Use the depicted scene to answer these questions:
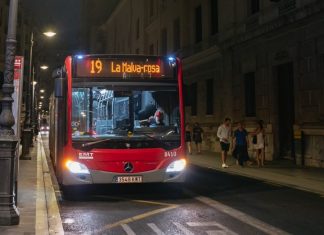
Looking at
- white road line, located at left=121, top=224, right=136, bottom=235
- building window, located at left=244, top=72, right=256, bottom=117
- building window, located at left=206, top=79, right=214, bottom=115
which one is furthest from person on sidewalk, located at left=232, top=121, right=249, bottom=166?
white road line, located at left=121, top=224, right=136, bottom=235

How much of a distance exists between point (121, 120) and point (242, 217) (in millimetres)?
3414

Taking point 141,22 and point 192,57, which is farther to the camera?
point 141,22

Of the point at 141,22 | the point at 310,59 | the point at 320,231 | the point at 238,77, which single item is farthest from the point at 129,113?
the point at 141,22

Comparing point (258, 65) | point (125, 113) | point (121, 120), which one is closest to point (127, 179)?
point (121, 120)

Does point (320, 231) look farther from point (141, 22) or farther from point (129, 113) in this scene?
point (141, 22)

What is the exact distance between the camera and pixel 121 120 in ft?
35.0

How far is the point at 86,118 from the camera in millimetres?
10508

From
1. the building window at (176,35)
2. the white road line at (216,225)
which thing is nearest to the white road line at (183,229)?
the white road line at (216,225)

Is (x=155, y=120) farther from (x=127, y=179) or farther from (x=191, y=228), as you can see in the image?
(x=191, y=228)

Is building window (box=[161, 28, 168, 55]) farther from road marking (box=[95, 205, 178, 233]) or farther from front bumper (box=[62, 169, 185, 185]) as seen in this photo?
road marking (box=[95, 205, 178, 233])

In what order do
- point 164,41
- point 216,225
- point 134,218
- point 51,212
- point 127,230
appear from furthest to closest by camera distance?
1. point 164,41
2. point 51,212
3. point 134,218
4. point 216,225
5. point 127,230

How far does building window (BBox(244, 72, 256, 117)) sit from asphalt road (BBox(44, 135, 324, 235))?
39.8 feet

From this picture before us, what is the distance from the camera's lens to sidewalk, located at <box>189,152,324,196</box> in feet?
44.8

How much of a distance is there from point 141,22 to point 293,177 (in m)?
37.6
